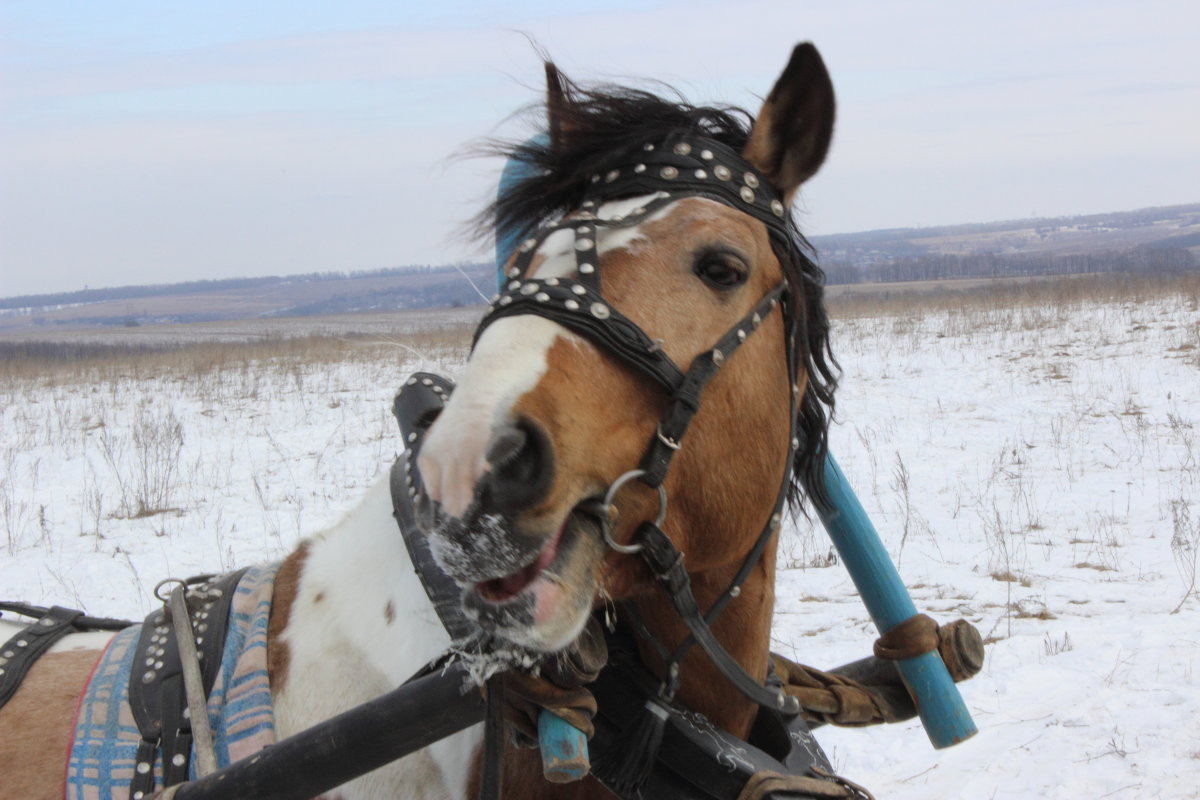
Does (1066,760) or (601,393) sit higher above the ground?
(601,393)

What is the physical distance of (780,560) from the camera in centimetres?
598

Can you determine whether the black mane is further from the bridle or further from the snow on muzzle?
the snow on muzzle

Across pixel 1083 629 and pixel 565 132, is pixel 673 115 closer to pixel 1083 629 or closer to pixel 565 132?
pixel 565 132

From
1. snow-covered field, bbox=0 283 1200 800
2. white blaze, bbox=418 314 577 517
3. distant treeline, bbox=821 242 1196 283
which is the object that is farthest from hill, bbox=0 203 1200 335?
snow-covered field, bbox=0 283 1200 800

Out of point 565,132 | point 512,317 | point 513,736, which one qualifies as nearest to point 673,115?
point 565,132

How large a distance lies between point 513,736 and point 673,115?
122 cm

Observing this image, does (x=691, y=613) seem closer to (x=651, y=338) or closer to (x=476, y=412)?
(x=651, y=338)

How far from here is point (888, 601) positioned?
2.24 m

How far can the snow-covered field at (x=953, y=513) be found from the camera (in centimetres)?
368

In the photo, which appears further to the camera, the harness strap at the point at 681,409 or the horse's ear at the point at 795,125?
the horse's ear at the point at 795,125

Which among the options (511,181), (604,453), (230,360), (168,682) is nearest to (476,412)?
(604,453)

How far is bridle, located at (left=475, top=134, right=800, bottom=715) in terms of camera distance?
4.65 ft

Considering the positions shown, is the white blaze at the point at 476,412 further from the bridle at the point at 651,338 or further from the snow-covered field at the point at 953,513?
the snow-covered field at the point at 953,513

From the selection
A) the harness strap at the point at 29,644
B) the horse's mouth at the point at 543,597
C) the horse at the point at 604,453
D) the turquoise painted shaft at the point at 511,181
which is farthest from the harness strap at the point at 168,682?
the turquoise painted shaft at the point at 511,181
